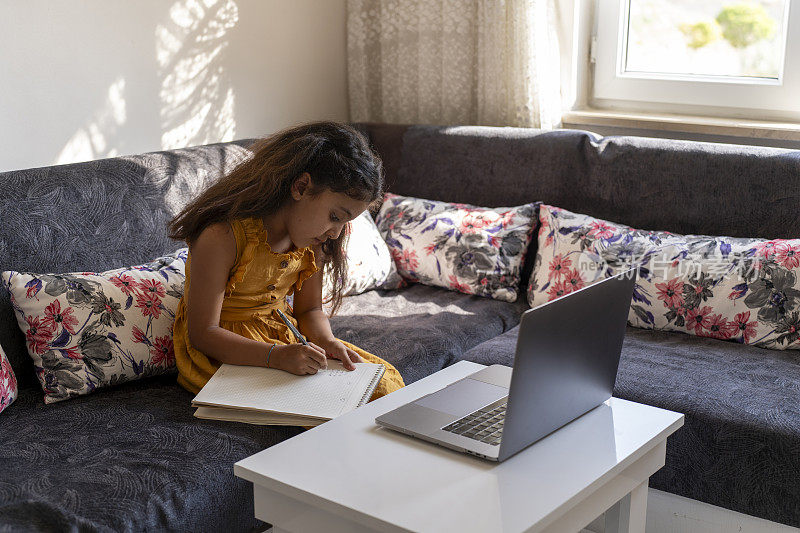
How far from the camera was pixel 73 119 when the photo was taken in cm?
232

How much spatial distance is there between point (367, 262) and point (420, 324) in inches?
12.5

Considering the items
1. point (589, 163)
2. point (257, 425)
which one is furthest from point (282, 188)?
point (589, 163)

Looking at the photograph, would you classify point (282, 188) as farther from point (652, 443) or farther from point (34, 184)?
point (652, 443)

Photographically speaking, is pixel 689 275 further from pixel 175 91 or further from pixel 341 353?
pixel 175 91

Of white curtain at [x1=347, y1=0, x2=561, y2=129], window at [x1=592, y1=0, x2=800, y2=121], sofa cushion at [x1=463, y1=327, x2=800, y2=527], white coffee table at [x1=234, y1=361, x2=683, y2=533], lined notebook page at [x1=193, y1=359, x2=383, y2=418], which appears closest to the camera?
white coffee table at [x1=234, y1=361, x2=683, y2=533]

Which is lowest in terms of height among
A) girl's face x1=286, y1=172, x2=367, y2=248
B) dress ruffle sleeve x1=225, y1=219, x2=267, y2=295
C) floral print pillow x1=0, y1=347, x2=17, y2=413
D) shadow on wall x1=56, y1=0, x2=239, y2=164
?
floral print pillow x1=0, y1=347, x2=17, y2=413

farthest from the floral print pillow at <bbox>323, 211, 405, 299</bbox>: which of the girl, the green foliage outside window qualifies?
the green foliage outside window

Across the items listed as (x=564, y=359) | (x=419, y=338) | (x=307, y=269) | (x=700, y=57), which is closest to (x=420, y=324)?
(x=419, y=338)

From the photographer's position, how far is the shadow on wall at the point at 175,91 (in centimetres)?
240

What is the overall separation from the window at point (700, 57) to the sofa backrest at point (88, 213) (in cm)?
139

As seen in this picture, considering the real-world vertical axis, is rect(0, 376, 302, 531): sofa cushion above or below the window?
below

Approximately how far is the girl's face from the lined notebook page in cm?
29

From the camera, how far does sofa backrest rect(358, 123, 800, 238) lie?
221 centimetres

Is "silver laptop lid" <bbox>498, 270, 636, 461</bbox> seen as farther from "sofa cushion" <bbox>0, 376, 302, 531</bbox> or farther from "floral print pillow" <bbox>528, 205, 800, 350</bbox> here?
"floral print pillow" <bbox>528, 205, 800, 350</bbox>
